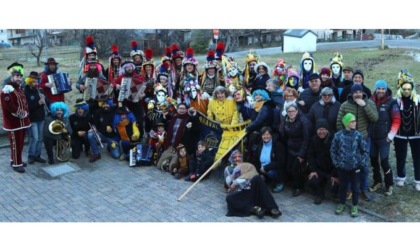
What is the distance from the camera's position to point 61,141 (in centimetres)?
806

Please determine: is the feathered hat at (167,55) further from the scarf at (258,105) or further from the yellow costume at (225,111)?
the scarf at (258,105)

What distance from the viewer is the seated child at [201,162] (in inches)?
274

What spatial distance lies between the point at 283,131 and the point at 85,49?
4.51 metres

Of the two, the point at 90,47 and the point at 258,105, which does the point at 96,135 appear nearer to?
the point at 90,47

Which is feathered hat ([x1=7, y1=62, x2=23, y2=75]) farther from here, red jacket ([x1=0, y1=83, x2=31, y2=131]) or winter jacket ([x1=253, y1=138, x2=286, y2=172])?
winter jacket ([x1=253, y1=138, x2=286, y2=172])

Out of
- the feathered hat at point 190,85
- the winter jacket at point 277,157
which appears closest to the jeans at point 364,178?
the winter jacket at point 277,157

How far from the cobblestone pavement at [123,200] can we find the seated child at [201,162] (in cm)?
15

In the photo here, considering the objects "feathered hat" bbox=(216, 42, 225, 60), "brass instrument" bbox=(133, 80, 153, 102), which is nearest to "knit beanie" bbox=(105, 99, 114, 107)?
"brass instrument" bbox=(133, 80, 153, 102)

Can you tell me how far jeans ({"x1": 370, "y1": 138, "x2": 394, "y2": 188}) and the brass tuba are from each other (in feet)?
16.8

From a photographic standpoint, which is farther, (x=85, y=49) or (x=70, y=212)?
(x=85, y=49)

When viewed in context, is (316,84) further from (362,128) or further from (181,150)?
(181,150)

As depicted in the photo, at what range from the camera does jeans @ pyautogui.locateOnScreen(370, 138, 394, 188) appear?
6.16 meters

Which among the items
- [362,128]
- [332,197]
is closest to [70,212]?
[332,197]

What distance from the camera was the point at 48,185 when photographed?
278 inches
